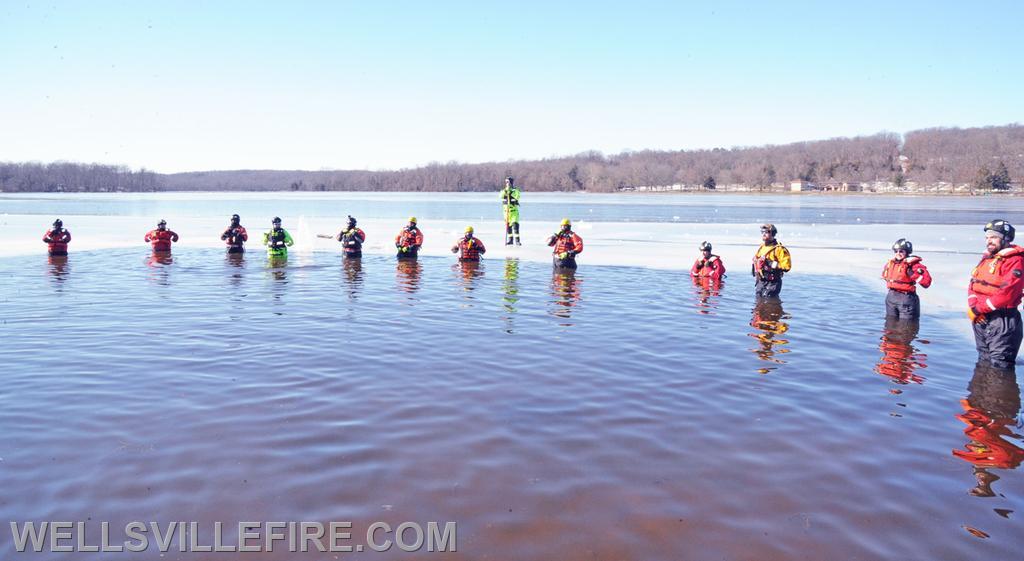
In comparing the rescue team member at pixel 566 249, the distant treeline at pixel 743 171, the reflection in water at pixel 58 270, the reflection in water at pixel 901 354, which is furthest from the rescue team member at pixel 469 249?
the distant treeline at pixel 743 171

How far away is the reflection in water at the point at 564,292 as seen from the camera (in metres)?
9.88

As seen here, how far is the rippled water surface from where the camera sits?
372cm

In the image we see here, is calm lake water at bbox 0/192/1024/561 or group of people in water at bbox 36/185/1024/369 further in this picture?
group of people in water at bbox 36/185/1024/369

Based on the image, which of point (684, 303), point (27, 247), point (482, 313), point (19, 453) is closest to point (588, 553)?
point (19, 453)

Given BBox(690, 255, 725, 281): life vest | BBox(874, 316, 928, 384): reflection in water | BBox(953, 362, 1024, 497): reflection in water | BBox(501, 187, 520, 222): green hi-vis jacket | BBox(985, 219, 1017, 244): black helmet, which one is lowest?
BBox(953, 362, 1024, 497): reflection in water

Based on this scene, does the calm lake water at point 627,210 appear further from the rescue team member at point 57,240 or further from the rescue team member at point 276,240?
the rescue team member at point 57,240

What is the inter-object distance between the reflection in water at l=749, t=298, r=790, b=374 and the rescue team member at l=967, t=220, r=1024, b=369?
1.88 metres

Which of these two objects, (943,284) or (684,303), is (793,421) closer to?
(684,303)

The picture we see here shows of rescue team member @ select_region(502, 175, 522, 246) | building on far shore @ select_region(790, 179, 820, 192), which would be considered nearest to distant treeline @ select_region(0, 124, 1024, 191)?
building on far shore @ select_region(790, 179, 820, 192)

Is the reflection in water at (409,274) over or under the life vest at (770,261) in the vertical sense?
under

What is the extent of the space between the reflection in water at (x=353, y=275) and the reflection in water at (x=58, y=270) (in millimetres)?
4661

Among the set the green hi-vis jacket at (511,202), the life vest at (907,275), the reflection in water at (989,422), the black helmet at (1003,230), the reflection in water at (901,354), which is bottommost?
the reflection in water at (989,422)

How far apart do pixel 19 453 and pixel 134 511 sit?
4.44 ft

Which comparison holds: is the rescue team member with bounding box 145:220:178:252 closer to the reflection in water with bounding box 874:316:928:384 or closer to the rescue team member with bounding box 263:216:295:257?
the rescue team member with bounding box 263:216:295:257
